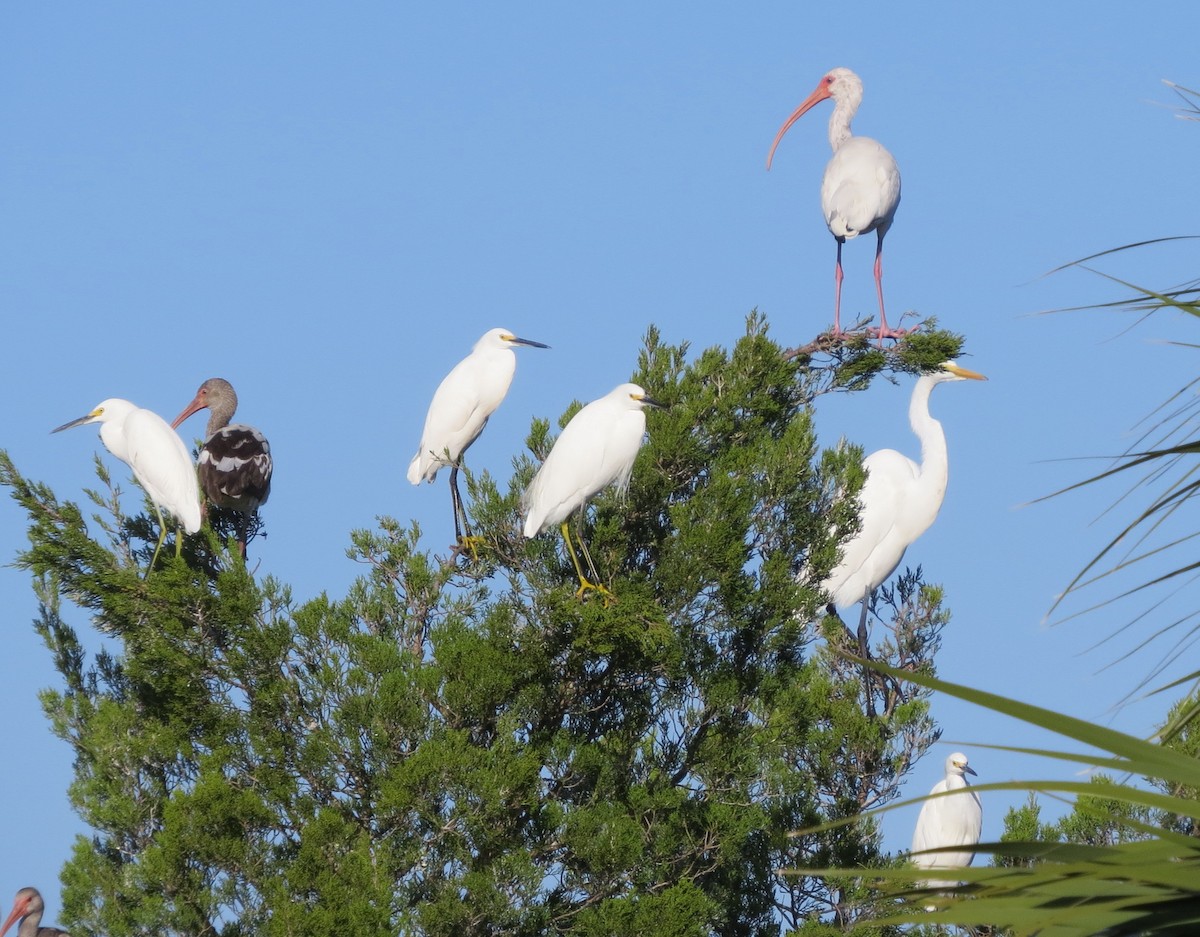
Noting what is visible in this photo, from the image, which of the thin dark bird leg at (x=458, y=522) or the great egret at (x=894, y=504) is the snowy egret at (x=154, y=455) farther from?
the great egret at (x=894, y=504)

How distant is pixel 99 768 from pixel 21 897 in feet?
14.2

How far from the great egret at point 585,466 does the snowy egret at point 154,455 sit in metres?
1.93

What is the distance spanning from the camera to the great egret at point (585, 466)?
7.10 m

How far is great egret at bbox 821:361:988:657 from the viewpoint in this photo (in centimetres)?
1134

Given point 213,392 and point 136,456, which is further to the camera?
point 213,392

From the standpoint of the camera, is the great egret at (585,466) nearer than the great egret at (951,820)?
Yes

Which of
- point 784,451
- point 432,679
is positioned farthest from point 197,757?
point 784,451

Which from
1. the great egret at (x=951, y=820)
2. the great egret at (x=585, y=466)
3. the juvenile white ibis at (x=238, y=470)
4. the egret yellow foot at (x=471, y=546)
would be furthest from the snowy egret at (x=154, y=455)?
the great egret at (x=951, y=820)

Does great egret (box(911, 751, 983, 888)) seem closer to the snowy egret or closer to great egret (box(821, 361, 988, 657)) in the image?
great egret (box(821, 361, 988, 657))

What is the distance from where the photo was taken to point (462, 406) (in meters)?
9.32

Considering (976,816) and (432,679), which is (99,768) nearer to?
(432,679)

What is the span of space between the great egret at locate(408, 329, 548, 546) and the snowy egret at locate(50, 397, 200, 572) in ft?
4.78

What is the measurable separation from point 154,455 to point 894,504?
19.5ft

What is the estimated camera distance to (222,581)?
23.7ft
